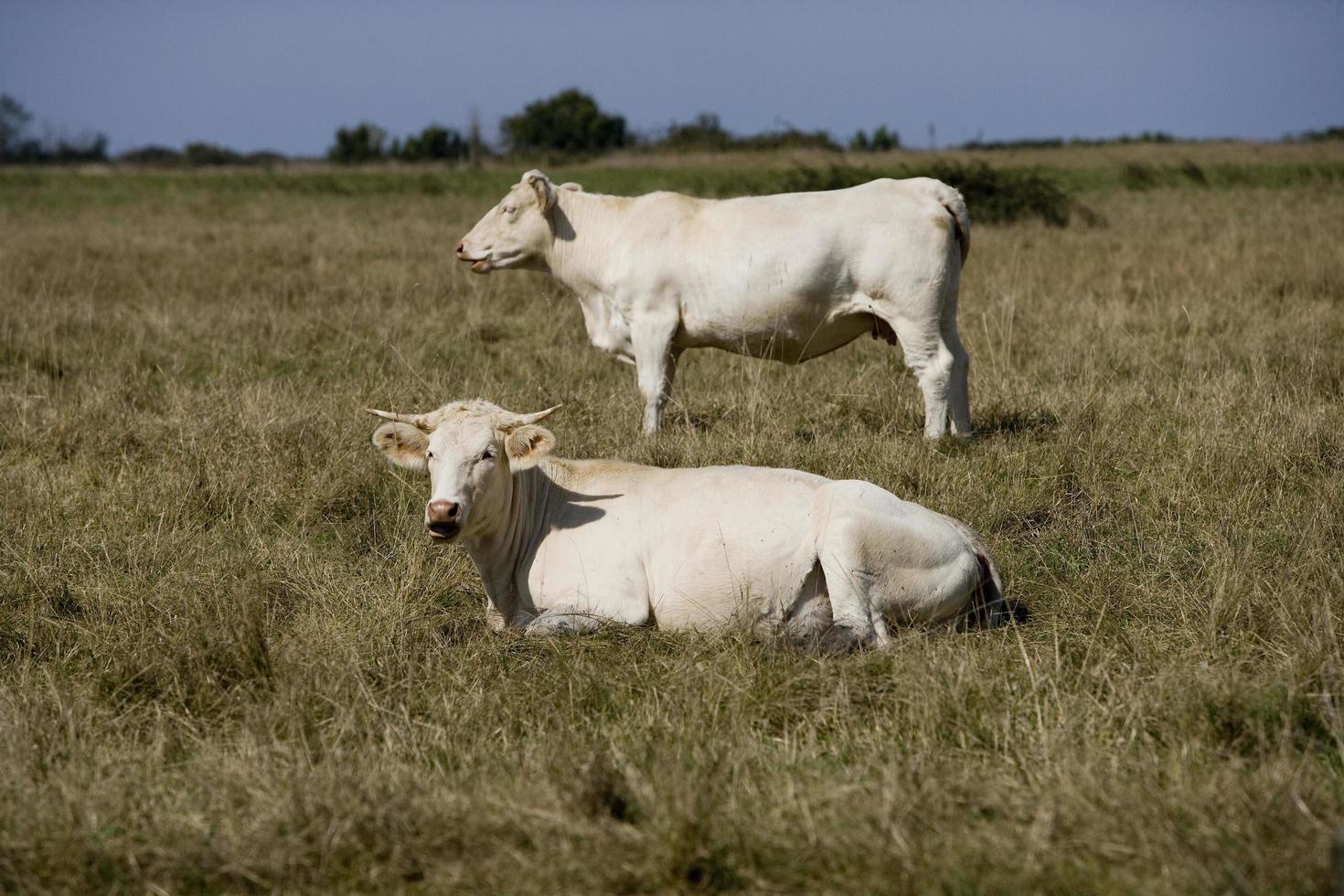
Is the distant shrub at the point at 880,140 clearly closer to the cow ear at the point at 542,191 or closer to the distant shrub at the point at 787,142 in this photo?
the distant shrub at the point at 787,142

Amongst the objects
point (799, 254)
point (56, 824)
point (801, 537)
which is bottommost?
point (56, 824)

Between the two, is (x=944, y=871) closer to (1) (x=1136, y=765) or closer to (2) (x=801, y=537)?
(1) (x=1136, y=765)

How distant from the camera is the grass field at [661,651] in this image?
349 centimetres

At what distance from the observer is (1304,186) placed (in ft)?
83.3

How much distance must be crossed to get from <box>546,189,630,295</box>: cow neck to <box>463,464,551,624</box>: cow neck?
351 centimetres

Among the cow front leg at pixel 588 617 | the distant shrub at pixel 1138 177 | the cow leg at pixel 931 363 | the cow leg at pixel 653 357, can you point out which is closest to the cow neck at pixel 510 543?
the cow front leg at pixel 588 617

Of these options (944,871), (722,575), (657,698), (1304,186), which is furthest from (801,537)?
(1304,186)

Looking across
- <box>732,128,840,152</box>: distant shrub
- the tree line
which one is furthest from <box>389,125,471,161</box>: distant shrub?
<box>732,128,840,152</box>: distant shrub

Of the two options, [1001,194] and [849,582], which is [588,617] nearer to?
[849,582]

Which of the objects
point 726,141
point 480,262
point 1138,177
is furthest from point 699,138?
point 480,262

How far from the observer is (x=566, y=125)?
72062mm

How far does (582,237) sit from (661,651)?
4730 millimetres

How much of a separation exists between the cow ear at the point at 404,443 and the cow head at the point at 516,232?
3.98m

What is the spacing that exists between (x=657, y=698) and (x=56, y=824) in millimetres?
1923
